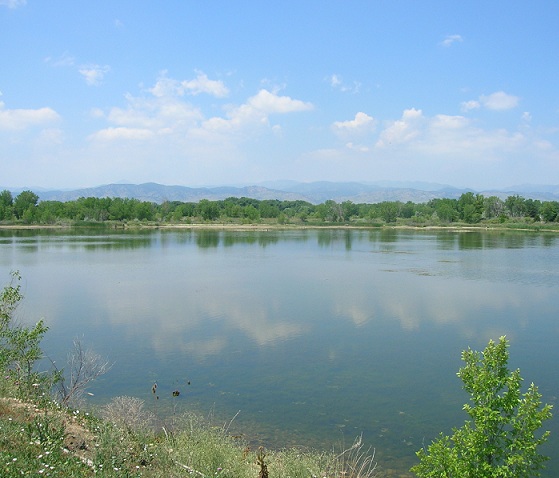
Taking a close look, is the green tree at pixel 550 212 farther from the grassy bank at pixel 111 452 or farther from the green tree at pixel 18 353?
the green tree at pixel 18 353

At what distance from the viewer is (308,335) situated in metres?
16.3

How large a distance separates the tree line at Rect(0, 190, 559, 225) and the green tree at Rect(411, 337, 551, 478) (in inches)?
3960

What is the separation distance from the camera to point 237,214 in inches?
4710

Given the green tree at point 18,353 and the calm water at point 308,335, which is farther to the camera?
the calm water at point 308,335

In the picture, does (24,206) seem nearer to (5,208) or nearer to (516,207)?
(5,208)

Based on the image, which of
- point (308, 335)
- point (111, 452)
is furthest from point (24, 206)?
point (111, 452)

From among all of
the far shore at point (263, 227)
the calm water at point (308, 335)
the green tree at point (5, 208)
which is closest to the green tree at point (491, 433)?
the calm water at point (308, 335)

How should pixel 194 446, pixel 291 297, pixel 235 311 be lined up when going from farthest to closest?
pixel 291 297
pixel 235 311
pixel 194 446

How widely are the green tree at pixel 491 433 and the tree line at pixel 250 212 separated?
100590 millimetres

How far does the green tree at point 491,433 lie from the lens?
18.4 ft

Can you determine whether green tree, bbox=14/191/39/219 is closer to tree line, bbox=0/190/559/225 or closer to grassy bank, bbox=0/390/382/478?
tree line, bbox=0/190/559/225

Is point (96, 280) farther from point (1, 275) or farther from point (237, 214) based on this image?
point (237, 214)

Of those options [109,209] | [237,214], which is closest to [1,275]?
[109,209]

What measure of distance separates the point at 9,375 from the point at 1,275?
21995 millimetres
